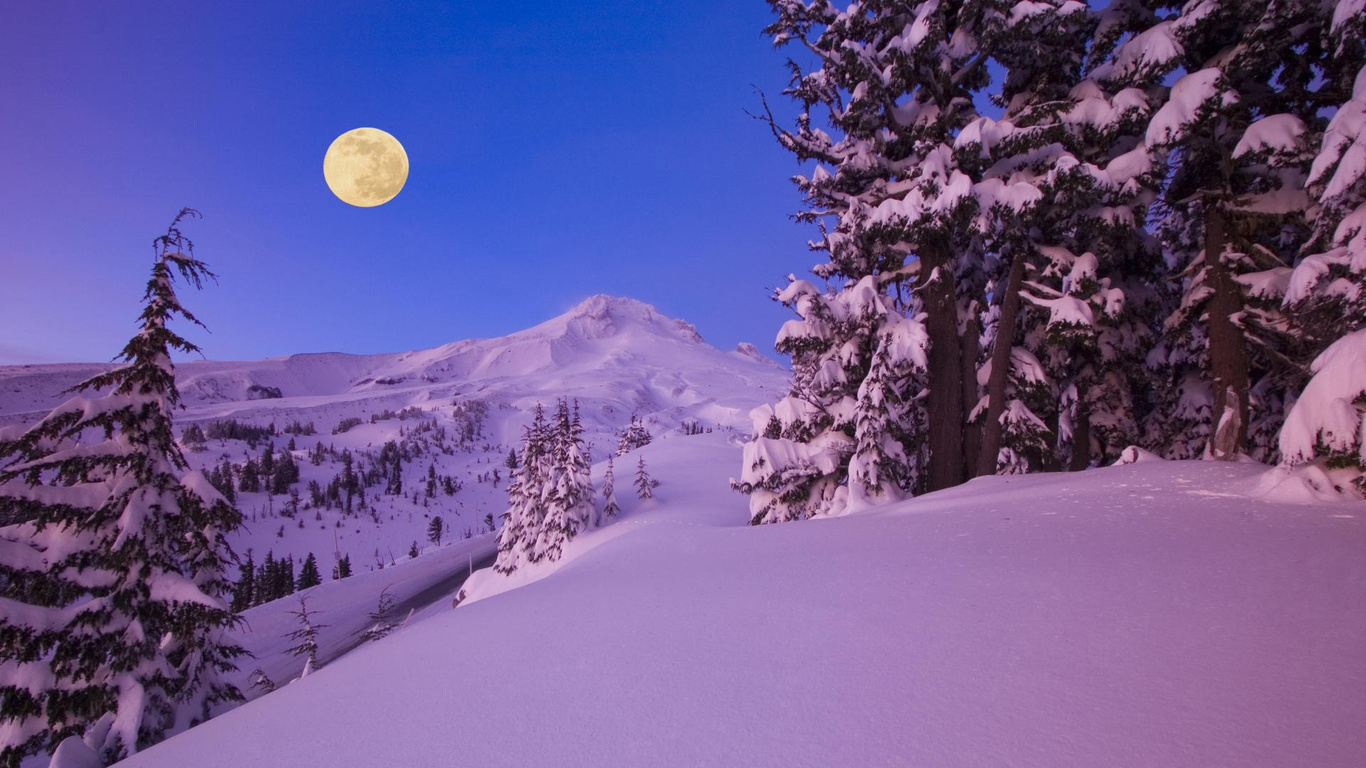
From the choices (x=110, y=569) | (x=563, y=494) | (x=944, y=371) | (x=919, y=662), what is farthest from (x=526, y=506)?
(x=919, y=662)

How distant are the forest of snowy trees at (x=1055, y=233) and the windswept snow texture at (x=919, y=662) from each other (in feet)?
9.06

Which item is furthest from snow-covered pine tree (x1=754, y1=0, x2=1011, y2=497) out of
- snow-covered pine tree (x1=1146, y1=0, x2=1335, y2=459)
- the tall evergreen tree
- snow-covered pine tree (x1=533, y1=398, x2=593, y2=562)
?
the tall evergreen tree

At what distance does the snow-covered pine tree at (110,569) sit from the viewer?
805cm

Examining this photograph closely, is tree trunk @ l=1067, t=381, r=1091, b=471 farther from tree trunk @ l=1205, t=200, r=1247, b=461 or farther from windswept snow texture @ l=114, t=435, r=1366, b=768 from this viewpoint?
windswept snow texture @ l=114, t=435, r=1366, b=768

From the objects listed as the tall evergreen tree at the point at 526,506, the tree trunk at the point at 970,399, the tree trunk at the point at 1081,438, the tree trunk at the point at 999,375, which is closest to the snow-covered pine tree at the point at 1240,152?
the tree trunk at the point at 999,375

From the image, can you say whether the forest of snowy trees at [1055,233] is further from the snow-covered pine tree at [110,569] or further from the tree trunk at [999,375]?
the snow-covered pine tree at [110,569]

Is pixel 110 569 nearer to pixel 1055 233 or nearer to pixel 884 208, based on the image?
pixel 884 208

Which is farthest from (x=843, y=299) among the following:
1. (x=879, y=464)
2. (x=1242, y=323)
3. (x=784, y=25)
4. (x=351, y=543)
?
(x=351, y=543)

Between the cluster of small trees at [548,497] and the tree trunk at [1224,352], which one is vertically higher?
the tree trunk at [1224,352]

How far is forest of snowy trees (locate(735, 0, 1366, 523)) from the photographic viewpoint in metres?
8.18

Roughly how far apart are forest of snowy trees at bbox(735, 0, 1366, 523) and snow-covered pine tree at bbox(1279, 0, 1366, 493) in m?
Answer: 0.04

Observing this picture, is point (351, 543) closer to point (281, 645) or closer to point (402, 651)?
point (281, 645)

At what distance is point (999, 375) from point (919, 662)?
29.1ft

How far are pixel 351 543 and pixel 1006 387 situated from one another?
154531 mm
